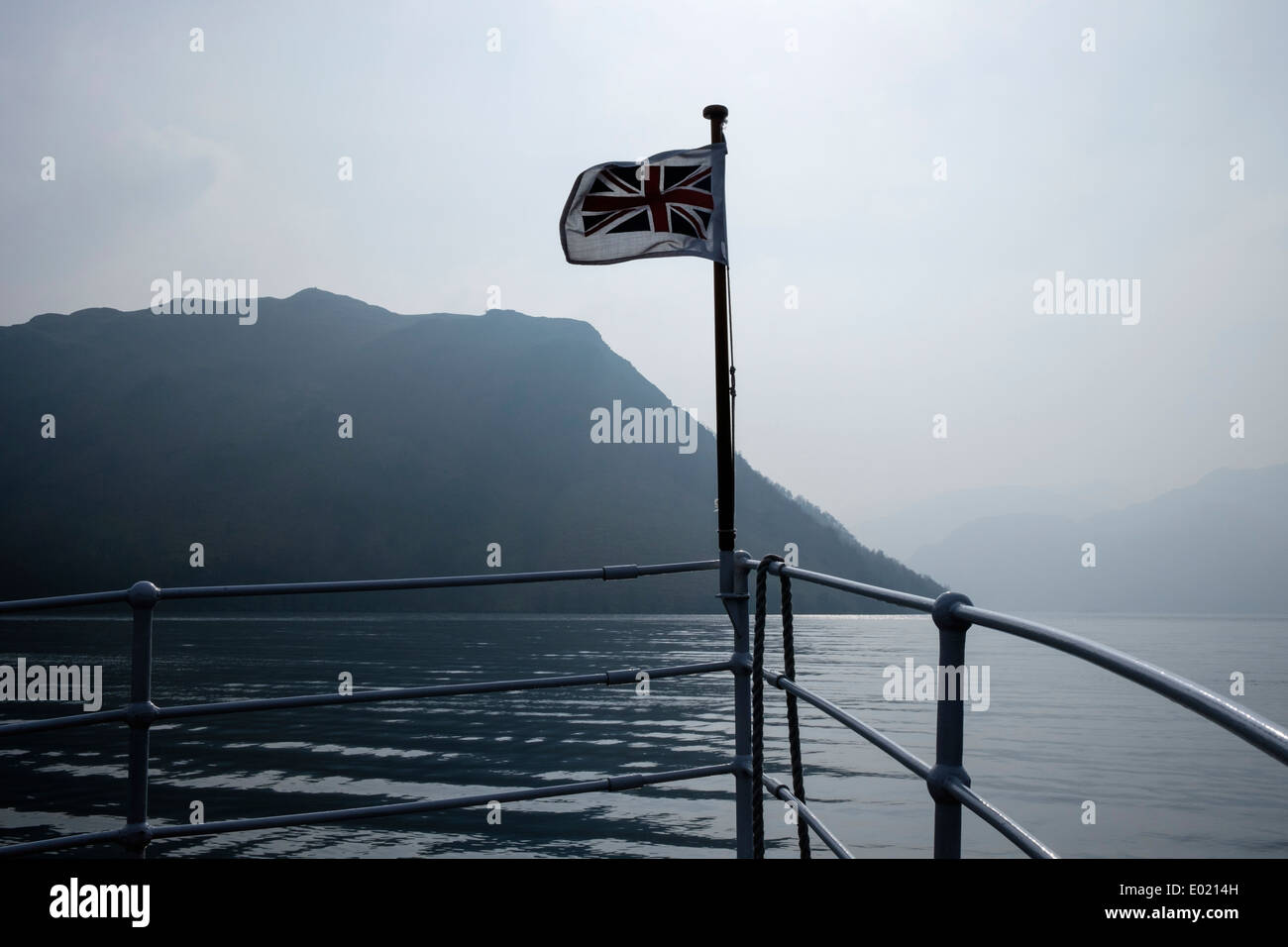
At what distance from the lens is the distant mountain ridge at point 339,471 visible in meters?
156

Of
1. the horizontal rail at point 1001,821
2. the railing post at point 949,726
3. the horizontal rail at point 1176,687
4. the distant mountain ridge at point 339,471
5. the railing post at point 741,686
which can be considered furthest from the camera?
the distant mountain ridge at point 339,471

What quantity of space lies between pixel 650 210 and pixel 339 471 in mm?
174227

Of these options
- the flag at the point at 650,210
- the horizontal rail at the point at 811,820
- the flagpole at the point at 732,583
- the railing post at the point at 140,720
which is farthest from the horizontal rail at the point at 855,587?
the railing post at the point at 140,720

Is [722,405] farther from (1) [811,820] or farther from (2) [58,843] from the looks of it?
(2) [58,843]

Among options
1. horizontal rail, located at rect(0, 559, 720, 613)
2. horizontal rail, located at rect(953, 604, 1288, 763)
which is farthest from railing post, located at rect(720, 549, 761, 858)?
horizontal rail, located at rect(953, 604, 1288, 763)

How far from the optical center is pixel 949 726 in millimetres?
2111

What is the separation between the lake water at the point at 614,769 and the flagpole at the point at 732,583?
2.32 metres

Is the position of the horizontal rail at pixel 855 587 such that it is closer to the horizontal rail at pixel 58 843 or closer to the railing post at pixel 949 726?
the railing post at pixel 949 726

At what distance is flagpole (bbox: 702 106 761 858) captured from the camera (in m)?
4.11

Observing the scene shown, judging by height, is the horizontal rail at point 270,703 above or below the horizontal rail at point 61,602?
below

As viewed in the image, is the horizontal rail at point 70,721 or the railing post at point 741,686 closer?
the horizontal rail at point 70,721

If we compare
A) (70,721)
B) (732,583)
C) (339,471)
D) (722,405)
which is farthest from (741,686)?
(339,471)

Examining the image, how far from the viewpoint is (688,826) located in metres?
17.7
